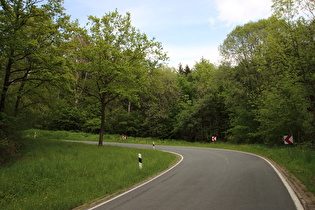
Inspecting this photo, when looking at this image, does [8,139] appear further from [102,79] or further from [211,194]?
[211,194]

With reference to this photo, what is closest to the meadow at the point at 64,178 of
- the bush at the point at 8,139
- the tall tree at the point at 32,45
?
the bush at the point at 8,139

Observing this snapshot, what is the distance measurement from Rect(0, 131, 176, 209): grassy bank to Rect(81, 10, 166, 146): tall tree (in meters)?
6.32

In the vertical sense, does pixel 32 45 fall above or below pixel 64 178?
above

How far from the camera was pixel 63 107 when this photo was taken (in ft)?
53.5

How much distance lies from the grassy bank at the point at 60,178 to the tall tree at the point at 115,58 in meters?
6.32

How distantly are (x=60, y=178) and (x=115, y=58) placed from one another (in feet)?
34.5

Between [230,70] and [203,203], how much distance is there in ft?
78.6

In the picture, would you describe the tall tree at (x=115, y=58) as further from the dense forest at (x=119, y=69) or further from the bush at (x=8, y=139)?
the bush at (x=8, y=139)

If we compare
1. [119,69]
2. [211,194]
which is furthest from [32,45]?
[211,194]

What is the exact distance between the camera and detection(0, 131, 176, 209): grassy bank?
623 centimetres

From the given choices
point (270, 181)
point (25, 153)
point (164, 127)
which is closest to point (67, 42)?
point (25, 153)

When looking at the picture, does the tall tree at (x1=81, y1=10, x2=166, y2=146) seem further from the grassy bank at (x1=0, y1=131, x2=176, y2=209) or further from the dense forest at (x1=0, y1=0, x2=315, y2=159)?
the grassy bank at (x1=0, y1=131, x2=176, y2=209)

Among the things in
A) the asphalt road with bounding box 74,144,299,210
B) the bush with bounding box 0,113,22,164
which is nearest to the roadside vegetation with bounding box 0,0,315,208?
the bush with bounding box 0,113,22,164

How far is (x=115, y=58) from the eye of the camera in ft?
54.0
